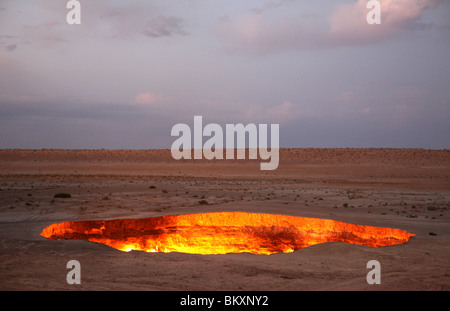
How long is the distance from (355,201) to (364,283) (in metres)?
12.2

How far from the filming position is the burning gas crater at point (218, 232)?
11266mm

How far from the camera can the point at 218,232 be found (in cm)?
1243

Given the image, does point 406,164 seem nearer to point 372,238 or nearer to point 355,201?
point 355,201

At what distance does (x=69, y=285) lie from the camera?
5715 millimetres

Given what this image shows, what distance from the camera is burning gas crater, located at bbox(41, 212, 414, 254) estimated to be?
11.3 metres
